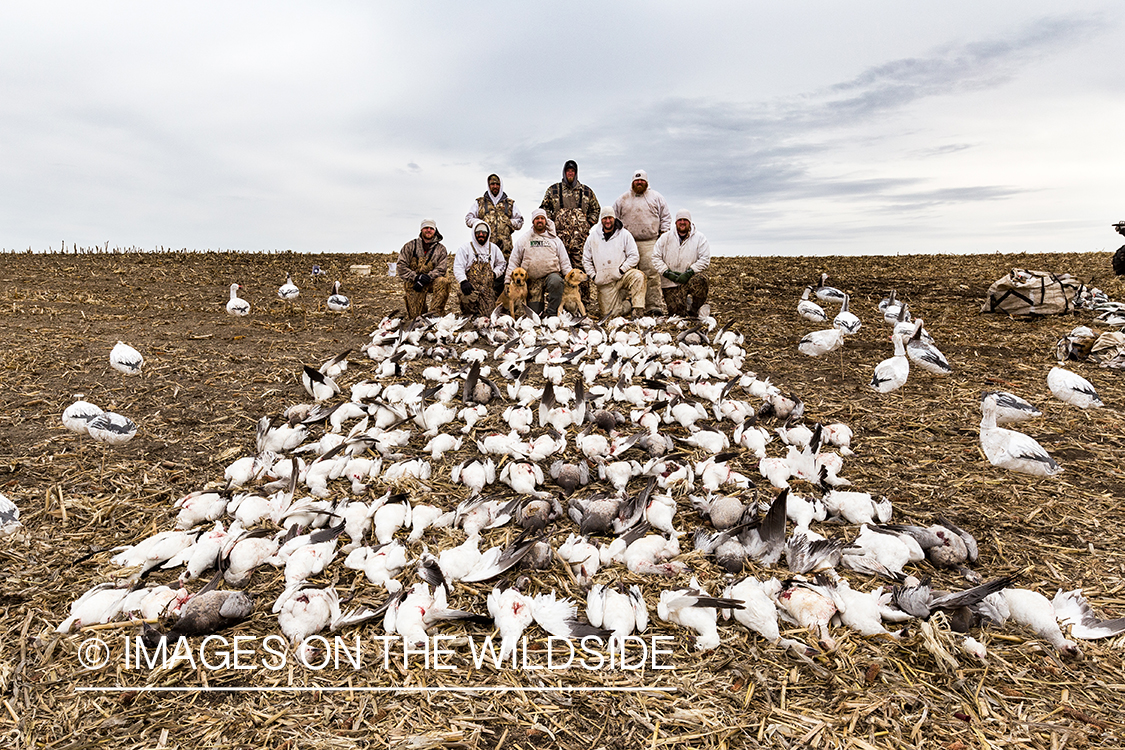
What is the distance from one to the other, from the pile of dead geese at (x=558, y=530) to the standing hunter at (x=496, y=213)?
522 cm

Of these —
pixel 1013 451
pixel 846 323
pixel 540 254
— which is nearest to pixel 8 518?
pixel 1013 451

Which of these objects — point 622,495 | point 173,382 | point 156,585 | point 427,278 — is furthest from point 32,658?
point 427,278

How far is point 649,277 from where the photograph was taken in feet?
34.8

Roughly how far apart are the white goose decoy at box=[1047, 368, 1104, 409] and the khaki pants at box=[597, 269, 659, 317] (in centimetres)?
558

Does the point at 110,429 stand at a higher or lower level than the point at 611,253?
lower

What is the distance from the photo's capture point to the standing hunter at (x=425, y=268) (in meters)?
9.52

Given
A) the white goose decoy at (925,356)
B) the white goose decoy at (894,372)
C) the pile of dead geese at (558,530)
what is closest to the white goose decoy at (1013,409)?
the pile of dead geese at (558,530)

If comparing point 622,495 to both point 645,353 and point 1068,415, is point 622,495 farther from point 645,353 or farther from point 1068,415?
point 1068,415

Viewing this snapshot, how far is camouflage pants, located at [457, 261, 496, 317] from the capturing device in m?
9.70

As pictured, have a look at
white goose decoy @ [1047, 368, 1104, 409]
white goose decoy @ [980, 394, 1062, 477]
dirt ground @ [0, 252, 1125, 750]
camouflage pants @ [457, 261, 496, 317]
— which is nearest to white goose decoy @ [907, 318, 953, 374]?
dirt ground @ [0, 252, 1125, 750]

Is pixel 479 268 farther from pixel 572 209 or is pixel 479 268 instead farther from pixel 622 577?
pixel 622 577

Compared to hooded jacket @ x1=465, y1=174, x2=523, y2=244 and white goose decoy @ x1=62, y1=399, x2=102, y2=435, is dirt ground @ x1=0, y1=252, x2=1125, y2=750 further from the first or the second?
hooded jacket @ x1=465, y1=174, x2=523, y2=244

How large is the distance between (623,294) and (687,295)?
1.07 metres

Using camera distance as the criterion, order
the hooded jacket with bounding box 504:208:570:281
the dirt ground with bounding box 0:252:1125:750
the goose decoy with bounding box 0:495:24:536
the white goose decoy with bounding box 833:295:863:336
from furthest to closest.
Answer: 1. the hooded jacket with bounding box 504:208:570:281
2. the white goose decoy with bounding box 833:295:863:336
3. the goose decoy with bounding box 0:495:24:536
4. the dirt ground with bounding box 0:252:1125:750
